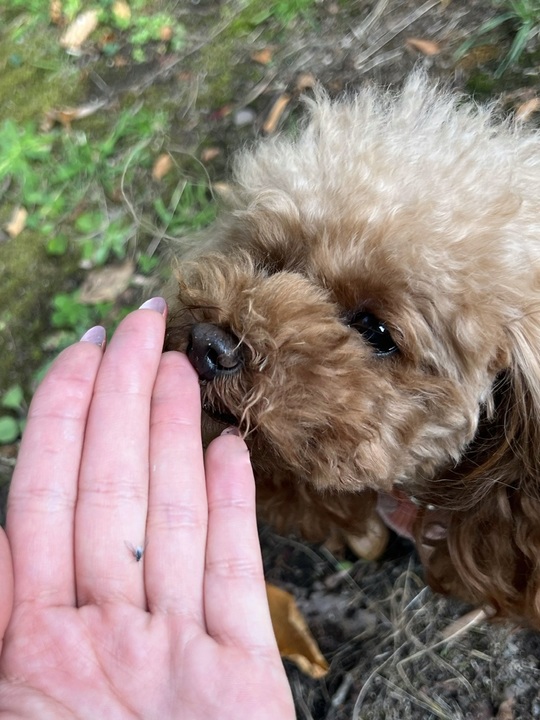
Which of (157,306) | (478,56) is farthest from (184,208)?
(157,306)

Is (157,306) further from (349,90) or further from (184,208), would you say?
(349,90)

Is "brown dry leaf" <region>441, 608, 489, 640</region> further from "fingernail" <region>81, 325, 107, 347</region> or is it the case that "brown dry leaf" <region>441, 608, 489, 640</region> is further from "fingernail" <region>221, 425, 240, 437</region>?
"fingernail" <region>81, 325, 107, 347</region>

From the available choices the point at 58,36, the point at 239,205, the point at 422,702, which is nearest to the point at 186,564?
the point at 239,205

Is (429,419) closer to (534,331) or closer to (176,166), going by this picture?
(534,331)

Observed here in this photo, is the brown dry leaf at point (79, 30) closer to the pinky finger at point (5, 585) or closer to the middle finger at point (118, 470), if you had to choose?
the middle finger at point (118, 470)

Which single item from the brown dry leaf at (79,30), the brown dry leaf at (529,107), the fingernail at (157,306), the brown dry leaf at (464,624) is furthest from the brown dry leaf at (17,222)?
the brown dry leaf at (464,624)

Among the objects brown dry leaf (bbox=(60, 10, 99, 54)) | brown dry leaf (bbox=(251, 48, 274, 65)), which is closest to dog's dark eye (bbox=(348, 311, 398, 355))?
brown dry leaf (bbox=(251, 48, 274, 65))
